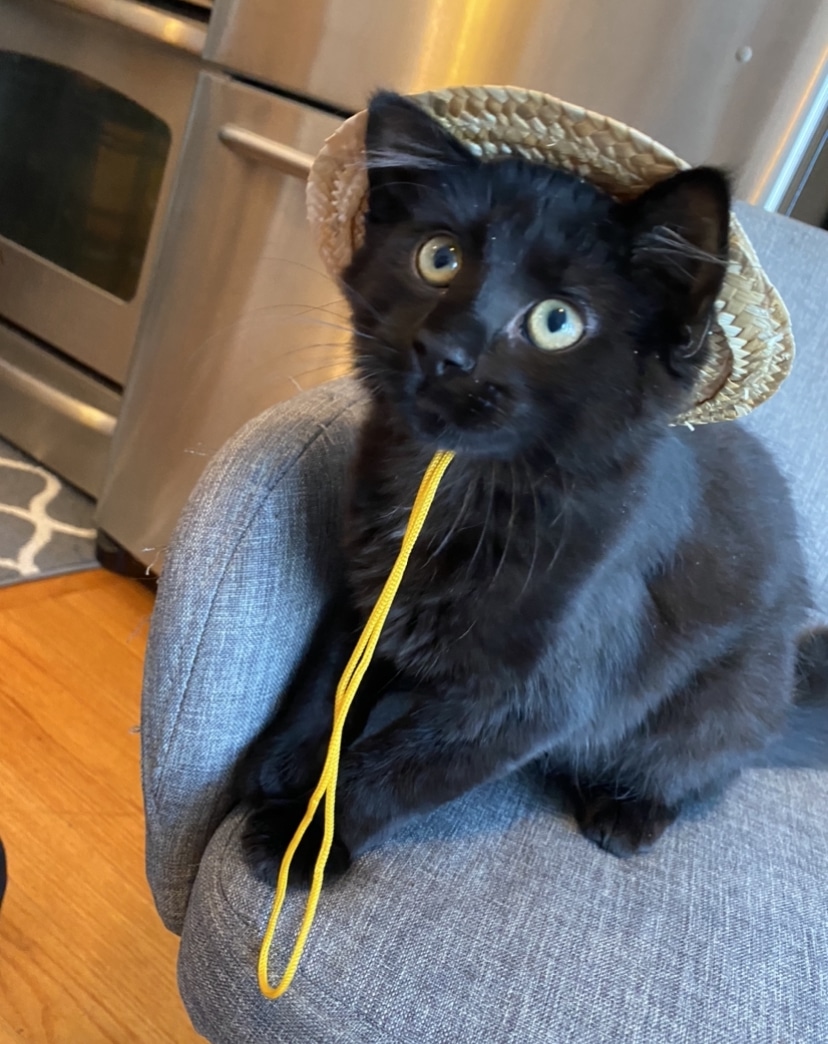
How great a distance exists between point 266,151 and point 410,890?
3.58 feet

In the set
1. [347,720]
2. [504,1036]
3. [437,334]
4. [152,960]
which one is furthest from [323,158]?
[152,960]

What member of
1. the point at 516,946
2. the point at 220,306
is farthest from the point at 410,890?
the point at 220,306

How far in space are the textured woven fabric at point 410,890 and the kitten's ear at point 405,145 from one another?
0.75ft

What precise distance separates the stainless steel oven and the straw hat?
967 millimetres

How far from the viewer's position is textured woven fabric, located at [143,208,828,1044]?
605 mm

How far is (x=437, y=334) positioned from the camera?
0.59 m

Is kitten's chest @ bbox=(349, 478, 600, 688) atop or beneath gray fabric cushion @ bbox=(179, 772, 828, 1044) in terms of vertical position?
atop

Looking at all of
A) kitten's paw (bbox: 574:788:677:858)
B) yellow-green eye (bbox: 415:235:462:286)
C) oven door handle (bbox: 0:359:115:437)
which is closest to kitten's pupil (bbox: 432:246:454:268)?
yellow-green eye (bbox: 415:235:462:286)

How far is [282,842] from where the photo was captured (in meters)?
0.69

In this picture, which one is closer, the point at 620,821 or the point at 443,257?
the point at 443,257

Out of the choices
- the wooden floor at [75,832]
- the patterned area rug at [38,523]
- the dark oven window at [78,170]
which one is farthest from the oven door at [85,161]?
the wooden floor at [75,832]

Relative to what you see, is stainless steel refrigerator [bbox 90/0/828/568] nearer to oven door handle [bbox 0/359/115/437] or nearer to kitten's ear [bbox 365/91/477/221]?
oven door handle [bbox 0/359/115/437]

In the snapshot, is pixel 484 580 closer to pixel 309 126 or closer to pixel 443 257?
pixel 443 257

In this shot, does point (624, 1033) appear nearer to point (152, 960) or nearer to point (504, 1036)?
point (504, 1036)
